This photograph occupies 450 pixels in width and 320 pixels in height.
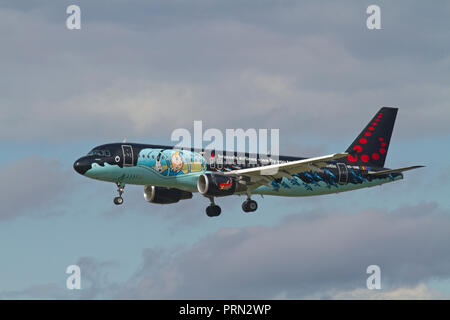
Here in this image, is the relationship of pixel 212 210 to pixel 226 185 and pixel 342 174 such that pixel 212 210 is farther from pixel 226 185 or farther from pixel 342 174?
pixel 342 174

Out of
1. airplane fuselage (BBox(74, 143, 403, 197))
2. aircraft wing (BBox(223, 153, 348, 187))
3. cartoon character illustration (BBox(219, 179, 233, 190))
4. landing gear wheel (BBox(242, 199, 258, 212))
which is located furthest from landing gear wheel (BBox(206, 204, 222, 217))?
cartoon character illustration (BBox(219, 179, 233, 190))

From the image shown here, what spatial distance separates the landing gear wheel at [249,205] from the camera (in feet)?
227

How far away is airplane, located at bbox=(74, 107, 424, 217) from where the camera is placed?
65188 mm

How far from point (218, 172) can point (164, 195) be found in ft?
22.6

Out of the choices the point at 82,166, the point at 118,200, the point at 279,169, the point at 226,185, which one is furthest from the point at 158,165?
the point at 279,169

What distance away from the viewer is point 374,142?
257 feet

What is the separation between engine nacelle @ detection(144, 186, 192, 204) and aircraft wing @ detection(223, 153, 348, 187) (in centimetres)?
696

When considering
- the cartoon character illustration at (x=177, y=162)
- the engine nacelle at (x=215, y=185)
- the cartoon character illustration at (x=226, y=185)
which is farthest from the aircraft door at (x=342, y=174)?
the cartoon character illustration at (x=177, y=162)

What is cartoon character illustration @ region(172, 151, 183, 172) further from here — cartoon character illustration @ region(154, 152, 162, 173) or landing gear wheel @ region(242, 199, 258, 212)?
landing gear wheel @ region(242, 199, 258, 212)
